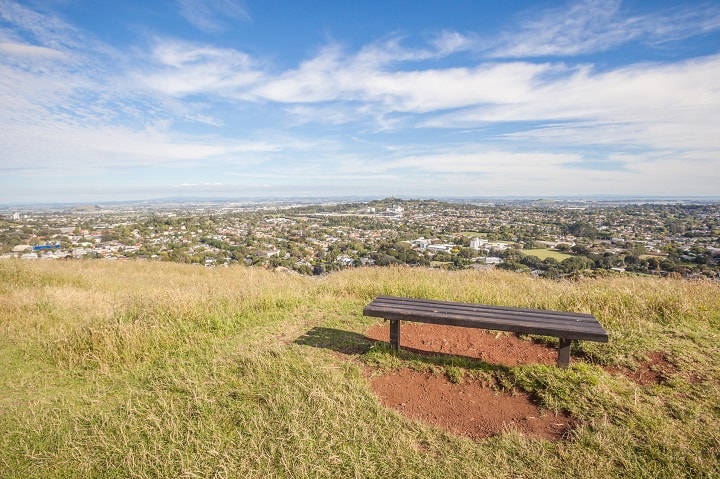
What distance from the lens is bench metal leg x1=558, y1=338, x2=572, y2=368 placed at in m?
3.77

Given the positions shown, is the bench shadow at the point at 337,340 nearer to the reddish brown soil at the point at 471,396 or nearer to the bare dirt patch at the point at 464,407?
the reddish brown soil at the point at 471,396

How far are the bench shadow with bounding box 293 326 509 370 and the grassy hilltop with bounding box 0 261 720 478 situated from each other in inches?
1.7

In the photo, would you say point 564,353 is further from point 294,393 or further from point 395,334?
point 294,393

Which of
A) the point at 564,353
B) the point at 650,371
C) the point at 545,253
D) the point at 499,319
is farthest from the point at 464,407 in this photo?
the point at 545,253

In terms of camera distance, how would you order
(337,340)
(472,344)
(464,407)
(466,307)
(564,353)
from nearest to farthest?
(464,407) < (564,353) < (466,307) < (472,344) < (337,340)

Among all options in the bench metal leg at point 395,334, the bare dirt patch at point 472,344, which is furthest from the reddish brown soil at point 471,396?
the bench metal leg at point 395,334

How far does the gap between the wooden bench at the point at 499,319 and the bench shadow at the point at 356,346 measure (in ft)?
1.08

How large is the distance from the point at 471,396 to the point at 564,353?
1225mm

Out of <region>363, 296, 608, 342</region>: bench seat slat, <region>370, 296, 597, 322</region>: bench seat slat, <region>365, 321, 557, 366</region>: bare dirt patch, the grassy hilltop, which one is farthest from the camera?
<region>365, 321, 557, 366</region>: bare dirt patch

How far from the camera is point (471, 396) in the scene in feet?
11.6

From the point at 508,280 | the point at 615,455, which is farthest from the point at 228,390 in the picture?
the point at 508,280

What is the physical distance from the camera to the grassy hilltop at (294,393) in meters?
2.62

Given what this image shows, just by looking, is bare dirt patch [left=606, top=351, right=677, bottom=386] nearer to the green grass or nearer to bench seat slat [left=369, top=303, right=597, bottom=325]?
bench seat slat [left=369, top=303, right=597, bottom=325]

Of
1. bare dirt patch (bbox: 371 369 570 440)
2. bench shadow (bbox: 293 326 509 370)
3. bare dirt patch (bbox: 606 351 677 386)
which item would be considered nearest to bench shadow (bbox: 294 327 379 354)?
bench shadow (bbox: 293 326 509 370)
